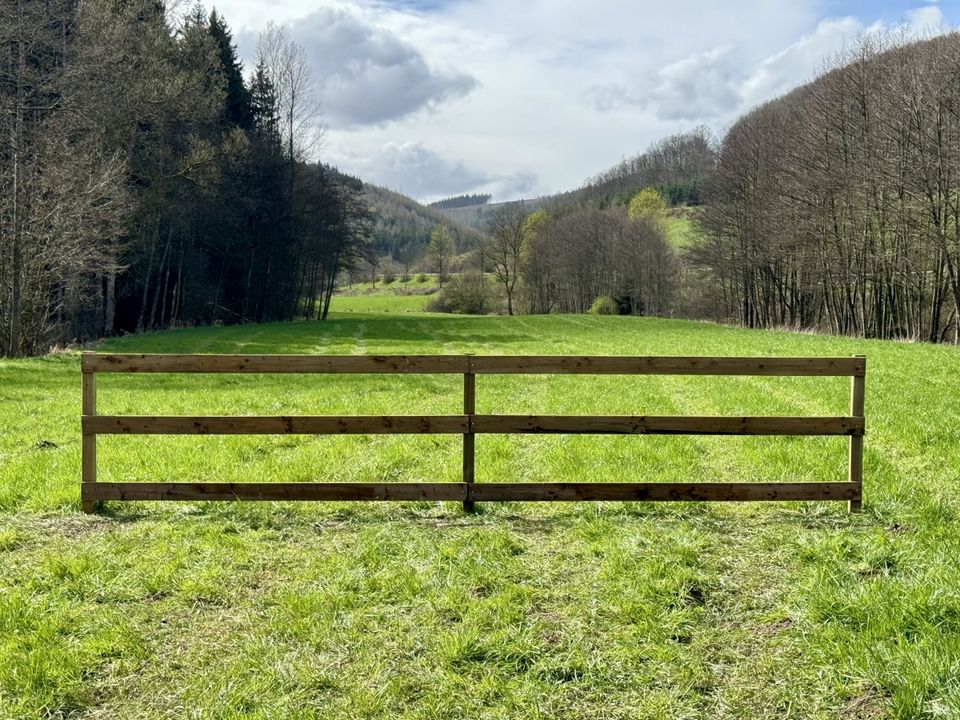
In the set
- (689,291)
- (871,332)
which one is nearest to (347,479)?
(871,332)

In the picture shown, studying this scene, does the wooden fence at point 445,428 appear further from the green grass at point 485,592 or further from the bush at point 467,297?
the bush at point 467,297

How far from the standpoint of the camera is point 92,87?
22312 millimetres

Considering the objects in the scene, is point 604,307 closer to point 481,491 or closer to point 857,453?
point 857,453

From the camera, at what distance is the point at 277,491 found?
629 centimetres

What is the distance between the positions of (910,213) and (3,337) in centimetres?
3471

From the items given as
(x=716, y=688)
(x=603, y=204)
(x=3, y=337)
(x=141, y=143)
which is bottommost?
(x=716, y=688)

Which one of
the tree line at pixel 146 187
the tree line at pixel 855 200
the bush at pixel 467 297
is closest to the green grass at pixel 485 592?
the tree line at pixel 146 187

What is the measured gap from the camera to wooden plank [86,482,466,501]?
6.25m

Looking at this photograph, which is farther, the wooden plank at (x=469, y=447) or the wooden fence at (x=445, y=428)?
the wooden plank at (x=469, y=447)

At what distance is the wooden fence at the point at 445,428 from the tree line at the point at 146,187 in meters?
17.5

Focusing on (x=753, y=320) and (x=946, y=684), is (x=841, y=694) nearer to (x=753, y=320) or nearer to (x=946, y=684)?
(x=946, y=684)

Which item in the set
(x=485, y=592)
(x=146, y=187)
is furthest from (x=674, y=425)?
(x=146, y=187)

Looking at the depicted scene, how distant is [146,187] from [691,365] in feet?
105

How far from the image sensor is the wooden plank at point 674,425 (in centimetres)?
623
